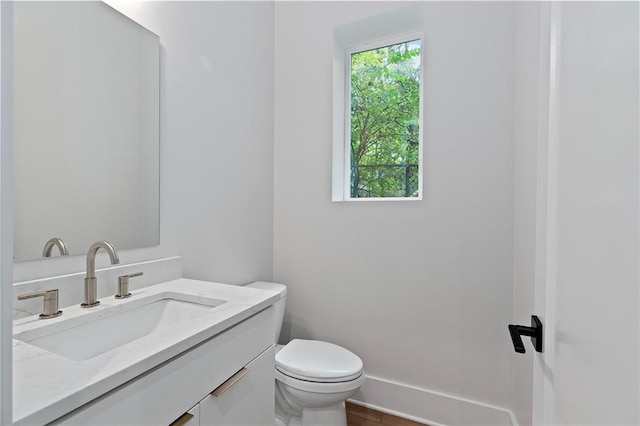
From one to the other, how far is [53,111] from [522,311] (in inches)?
73.8

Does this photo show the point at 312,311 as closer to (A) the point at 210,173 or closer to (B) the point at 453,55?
(A) the point at 210,173

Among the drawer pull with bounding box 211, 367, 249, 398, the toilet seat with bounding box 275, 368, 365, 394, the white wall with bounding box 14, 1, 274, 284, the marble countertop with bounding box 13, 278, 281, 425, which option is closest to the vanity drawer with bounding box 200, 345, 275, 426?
the drawer pull with bounding box 211, 367, 249, 398

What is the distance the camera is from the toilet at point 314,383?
131 cm

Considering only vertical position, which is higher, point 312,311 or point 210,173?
point 210,173

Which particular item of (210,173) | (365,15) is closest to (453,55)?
(365,15)

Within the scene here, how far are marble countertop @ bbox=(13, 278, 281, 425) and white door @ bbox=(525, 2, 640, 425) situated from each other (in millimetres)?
748

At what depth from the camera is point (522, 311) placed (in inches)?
49.4

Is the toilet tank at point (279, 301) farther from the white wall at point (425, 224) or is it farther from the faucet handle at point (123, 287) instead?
the faucet handle at point (123, 287)

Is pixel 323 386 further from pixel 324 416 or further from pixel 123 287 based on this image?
pixel 123 287

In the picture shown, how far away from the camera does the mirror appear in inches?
33.3

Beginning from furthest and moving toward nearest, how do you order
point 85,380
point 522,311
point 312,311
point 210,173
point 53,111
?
point 312,311
point 210,173
point 522,311
point 53,111
point 85,380

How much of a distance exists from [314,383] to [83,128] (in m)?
1.34

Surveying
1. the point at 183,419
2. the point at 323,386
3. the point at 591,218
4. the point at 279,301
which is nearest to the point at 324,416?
the point at 323,386

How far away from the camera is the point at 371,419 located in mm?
1643
